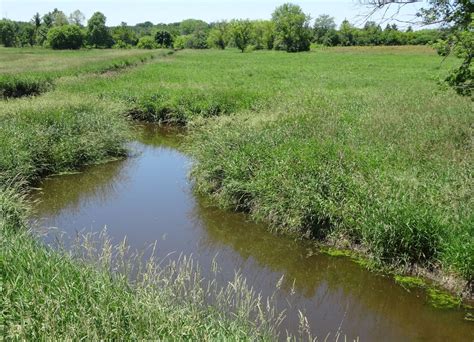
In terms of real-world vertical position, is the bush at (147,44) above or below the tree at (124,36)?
below

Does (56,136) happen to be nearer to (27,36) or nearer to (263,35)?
(263,35)

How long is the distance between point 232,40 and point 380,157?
91513 millimetres

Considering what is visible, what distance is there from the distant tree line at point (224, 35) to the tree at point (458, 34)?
59066 millimetres

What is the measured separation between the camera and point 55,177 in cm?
1311

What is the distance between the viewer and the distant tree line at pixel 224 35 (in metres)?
82.3

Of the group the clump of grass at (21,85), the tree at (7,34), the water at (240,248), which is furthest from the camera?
the tree at (7,34)

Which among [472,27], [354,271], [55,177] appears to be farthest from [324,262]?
[55,177]

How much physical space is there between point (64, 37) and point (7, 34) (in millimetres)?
11077

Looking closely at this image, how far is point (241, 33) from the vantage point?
306 ft

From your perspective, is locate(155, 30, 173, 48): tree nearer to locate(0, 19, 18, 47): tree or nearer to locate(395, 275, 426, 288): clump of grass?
locate(0, 19, 18, 47): tree

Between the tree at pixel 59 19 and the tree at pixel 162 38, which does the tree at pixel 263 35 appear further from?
the tree at pixel 59 19

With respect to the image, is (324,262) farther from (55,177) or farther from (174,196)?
(55,177)

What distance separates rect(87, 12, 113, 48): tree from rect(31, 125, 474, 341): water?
88.2 meters

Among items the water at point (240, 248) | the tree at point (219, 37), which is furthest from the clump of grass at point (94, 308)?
the tree at point (219, 37)
